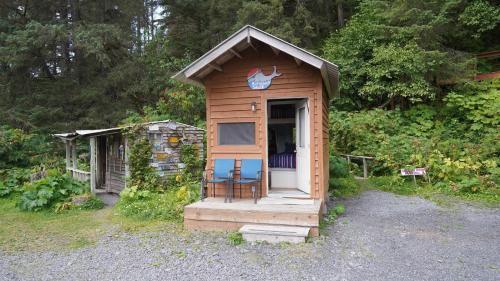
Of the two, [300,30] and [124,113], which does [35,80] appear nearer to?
[124,113]

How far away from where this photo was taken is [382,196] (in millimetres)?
8102

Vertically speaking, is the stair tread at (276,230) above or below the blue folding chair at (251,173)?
below

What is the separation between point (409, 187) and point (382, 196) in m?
1.14

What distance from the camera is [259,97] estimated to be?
6203mm

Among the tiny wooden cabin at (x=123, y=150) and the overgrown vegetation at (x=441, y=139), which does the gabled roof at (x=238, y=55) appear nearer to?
the tiny wooden cabin at (x=123, y=150)

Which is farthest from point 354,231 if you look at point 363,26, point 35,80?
point 35,80

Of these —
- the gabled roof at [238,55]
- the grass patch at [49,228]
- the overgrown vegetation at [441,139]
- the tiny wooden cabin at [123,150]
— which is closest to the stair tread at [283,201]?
the gabled roof at [238,55]

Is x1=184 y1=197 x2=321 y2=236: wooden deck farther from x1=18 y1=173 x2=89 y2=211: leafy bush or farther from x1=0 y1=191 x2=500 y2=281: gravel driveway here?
x1=18 y1=173 x2=89 y2=211: leafy bush

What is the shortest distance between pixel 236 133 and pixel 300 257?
279 cm

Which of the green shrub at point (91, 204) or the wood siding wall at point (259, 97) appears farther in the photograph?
the green shrub at point (91, 204)

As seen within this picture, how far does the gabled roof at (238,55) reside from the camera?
5.61m

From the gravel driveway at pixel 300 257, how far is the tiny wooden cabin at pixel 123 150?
155 inches

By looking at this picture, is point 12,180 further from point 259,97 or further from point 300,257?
point 300,257

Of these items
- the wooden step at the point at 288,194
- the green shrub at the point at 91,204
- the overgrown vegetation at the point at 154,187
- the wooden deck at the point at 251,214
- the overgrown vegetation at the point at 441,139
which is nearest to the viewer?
the wooden deck at the point at 251,214
